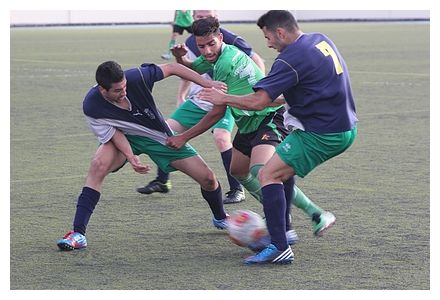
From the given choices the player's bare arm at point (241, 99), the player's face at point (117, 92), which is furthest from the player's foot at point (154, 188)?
the player's bare arm at point (241, 99)

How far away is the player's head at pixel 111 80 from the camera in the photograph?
717cm

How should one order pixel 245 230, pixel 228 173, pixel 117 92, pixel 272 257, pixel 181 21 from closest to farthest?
pixel 272 257
pixel 245 230
pixel 117 92
pixel 228 173
pixel 181 21

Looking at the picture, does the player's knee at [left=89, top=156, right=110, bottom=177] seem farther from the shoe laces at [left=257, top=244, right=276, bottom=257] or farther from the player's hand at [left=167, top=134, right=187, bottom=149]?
the shoe laces at [left=257, top=244, right=276, bottom=257]

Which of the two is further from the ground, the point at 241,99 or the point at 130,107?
the point at 241,99

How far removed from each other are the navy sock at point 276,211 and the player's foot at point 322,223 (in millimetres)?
501

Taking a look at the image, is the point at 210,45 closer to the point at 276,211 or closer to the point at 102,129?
the point at 102,129

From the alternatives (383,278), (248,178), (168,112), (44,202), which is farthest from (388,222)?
(168,112)

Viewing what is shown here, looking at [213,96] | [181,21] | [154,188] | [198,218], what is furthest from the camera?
[181,21]

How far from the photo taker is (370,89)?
17.3 metres

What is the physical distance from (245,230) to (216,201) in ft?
2.52

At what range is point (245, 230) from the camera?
23.5 feet

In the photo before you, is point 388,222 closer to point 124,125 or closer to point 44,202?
point 124,125

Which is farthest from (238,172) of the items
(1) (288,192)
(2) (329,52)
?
(2) (329,52)

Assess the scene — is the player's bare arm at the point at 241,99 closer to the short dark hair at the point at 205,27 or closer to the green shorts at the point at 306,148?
the green shorts at the point at 306,148
